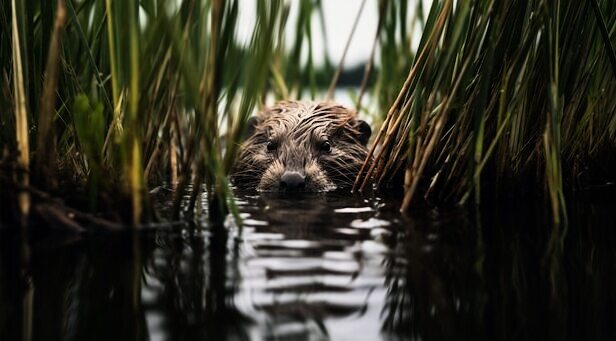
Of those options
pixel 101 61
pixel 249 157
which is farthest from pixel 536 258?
pixel 249 157

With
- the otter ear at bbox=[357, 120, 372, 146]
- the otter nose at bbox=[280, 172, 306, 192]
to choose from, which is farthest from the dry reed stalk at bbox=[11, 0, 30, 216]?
the otter ear at bbox=[357, 120, 372, 146]

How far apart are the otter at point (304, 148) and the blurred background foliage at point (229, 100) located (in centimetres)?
43

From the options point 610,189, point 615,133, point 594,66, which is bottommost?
point 610,189

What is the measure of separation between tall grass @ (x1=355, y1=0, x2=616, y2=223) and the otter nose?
2.05ft

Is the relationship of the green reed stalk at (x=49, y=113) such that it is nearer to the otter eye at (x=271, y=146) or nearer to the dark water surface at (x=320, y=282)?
the dark water surface at (x=320, y=282)

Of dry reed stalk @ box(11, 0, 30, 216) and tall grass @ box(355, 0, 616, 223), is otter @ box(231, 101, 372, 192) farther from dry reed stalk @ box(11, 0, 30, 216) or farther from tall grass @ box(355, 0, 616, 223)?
dry reed stalk @ box(11, 0, 30, 216)

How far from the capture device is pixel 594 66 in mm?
3541

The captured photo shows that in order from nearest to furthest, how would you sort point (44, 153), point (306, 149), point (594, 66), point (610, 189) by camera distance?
point (44, 153) < point (594, 66) < point (610, 189) < point (306, 149)

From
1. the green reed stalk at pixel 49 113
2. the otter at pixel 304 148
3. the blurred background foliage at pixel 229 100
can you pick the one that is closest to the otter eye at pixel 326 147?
the otter at pixel 304 148

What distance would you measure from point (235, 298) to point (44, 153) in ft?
3.49

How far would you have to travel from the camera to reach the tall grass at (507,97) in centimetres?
302

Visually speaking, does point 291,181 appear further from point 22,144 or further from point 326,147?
point 22,144

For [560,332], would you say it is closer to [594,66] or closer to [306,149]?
[594,66]

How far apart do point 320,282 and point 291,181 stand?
2137 mm
